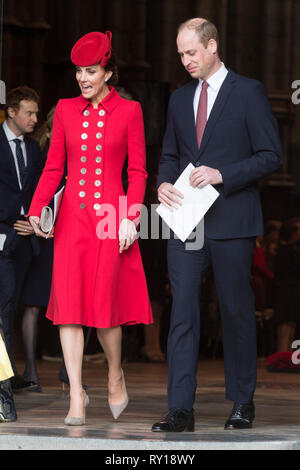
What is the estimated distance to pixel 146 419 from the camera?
6.27 metres

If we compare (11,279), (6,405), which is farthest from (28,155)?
(6,405)

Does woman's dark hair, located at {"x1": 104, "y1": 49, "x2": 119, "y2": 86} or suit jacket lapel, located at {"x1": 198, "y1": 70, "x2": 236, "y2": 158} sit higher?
woman's dark hair, located at {"x1": 104, "y1": 49, "x2": 119, "y2": 86}

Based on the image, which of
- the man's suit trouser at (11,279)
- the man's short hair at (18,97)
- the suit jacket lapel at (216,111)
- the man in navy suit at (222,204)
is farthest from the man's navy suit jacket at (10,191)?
the suit jacket lapel at (216,111)

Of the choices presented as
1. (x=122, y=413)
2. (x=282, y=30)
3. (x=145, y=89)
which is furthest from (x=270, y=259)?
(x=122, y=413)

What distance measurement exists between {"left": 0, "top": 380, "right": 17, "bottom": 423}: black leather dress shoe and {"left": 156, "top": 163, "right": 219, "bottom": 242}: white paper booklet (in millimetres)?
1213

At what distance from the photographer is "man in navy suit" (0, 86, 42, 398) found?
784cm

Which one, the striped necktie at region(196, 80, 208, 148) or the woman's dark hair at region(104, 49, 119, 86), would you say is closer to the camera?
the striped necktie at region(196, 80, 208, 148)

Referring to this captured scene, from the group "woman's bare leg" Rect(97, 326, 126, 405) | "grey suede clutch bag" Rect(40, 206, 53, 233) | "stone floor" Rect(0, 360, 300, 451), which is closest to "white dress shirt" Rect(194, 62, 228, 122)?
"grey suede clutch bag" Rect(40, 206, 53, 233)

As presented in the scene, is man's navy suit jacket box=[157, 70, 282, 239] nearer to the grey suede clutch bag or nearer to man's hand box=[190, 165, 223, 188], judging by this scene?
man's hand box=[190, 165, 223, 188]

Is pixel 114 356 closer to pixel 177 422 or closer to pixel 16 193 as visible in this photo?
pixel 177 422

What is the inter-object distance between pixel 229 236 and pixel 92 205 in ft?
2.45

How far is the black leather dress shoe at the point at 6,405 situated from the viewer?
596 centimetres

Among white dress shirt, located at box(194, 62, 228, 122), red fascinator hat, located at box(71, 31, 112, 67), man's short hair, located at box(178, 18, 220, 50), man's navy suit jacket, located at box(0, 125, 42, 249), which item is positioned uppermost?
man's short hair, located at box(178, 18, 220, 50)

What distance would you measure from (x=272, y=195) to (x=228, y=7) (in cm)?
355
